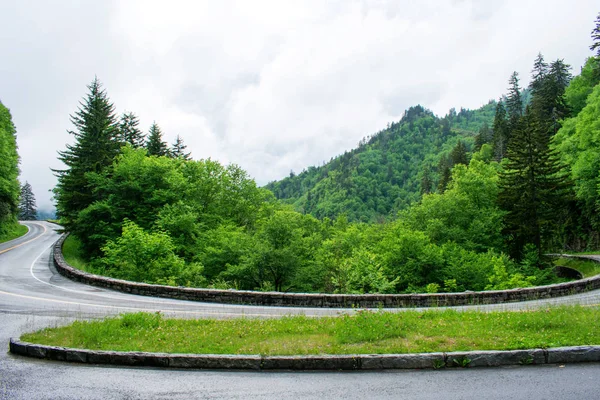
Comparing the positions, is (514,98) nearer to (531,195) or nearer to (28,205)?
(531,195)

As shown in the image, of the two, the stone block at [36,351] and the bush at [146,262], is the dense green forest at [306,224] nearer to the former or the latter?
the bush at [146,262]

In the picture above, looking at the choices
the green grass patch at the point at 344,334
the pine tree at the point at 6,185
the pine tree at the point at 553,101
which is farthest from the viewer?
the pine tree at the point at 553,101

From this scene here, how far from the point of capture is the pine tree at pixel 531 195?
123ft

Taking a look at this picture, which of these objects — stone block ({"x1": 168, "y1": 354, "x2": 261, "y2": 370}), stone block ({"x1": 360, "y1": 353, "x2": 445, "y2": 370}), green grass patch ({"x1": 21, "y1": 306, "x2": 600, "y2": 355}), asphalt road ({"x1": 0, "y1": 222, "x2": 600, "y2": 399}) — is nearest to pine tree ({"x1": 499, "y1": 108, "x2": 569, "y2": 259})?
green grass patch ({"x1": 21, "y1": 306, "x2": 600, "y2": 355})

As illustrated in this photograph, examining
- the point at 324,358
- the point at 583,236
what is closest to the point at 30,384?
the point at 324,358

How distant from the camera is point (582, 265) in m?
34.4

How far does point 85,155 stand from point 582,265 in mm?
47615

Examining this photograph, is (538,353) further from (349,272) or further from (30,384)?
(349,272)

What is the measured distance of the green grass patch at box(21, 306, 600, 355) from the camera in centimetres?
725

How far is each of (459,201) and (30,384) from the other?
4014cm

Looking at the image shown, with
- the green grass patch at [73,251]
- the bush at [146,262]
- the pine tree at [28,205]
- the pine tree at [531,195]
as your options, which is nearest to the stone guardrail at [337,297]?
the bush at [146,262]

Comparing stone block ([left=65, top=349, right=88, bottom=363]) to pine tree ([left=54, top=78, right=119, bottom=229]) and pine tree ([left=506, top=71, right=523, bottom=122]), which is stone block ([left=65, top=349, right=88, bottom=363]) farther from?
pine tree ([left=506, top=71, right=523, bottom=122])

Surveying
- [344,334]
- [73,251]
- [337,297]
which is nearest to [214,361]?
[344,334]

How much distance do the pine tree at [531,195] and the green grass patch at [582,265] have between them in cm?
209
